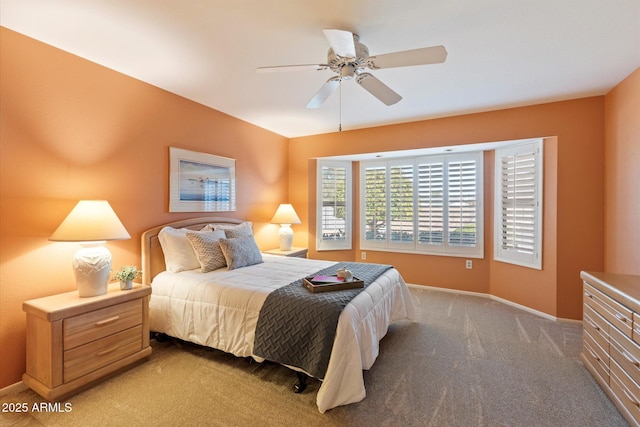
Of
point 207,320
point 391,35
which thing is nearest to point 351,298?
point 207,320

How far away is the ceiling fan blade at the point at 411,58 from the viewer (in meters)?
1.83

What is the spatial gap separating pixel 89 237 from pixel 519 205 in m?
Answer: 4.71

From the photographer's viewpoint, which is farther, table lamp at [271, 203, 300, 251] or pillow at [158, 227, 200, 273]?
table lamp at [271, 203, 300, 251]

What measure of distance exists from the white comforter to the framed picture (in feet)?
3.04

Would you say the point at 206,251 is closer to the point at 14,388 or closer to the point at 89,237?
the point at 89,237

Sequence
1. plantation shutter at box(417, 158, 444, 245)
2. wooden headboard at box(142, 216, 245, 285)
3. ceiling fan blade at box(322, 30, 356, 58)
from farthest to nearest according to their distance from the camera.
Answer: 1. plantation shutter at box(417, 158, 444, 245)
2. wooden headboard at box(142, 216, 245, 285)
3. ceiling fan blade at box(322, 30, 356, 58)

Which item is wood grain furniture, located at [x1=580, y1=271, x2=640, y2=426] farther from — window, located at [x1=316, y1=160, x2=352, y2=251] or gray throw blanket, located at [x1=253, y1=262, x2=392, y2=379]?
window, located at [x1=316, y1=160, x2=352, y2=251]

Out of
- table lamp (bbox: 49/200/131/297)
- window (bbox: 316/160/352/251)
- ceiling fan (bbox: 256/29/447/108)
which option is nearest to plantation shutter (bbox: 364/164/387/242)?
window (bbox: 316/160/352/251)

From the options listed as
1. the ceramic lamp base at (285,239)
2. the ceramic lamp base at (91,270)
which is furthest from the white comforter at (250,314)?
the ceramic lamp base at (285,239)

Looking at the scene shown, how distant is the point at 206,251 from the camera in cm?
296

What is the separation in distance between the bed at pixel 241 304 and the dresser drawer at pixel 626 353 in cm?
159

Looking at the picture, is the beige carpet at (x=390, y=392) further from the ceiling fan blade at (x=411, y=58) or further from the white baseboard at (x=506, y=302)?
the ceiling fan blade at (x=411, y=58)

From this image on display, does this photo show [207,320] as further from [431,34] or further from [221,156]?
[431,34]

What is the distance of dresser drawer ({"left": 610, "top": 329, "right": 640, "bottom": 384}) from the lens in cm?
175
